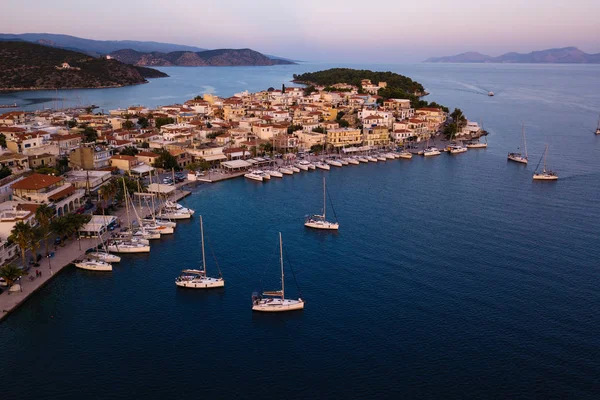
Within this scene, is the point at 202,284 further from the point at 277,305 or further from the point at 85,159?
the point at 85,159

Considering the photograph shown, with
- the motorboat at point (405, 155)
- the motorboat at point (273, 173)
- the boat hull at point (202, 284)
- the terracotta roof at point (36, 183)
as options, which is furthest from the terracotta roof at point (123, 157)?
the motorboat at point (405, 155)

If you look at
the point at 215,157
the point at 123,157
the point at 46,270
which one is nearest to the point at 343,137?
the point at 215,157

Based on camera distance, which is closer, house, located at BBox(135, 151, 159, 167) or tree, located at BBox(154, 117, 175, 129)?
house, located at BBox(135, 151, 159, 167)

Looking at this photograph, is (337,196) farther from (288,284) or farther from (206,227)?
(288,284)

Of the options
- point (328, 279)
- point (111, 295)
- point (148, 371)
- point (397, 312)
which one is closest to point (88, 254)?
point (111, 295)

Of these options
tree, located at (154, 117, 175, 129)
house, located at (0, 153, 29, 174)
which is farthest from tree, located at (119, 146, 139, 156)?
tree, located at (154, 117, 175, 129)

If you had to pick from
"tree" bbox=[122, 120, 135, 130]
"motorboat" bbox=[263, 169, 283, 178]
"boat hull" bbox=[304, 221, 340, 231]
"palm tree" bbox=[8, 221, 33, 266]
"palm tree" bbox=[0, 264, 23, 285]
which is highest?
"tree" bbox=[122, 120, 135, 130]

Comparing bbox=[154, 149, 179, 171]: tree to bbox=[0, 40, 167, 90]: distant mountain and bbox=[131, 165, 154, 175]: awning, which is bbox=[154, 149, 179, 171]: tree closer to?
bbox=[131, 165, 154, 175]: awning
